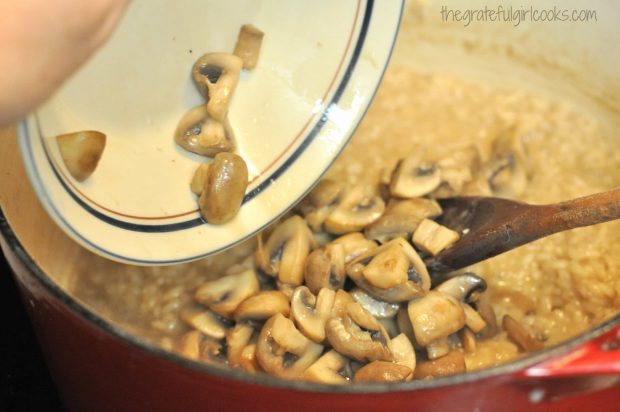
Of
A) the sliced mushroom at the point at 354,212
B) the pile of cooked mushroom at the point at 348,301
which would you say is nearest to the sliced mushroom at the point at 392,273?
the pile of cooked mushroom at the point at 348,301

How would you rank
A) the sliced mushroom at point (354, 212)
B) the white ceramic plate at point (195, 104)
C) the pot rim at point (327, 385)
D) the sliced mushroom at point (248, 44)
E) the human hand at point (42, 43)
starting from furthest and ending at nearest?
the sliced mushroom at point (354, 212) < the sliced mushroom at point (248, 44) < the white ceramic plate at point (195, 104) < the pot rim at point (327, 385) < the human hand at point (42, 43)

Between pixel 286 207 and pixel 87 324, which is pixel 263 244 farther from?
pixel 87 324

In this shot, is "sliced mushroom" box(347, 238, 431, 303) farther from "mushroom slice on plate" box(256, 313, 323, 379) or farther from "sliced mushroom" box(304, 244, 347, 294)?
"mushroom slice on plate" box(256, 313, 323, 379)

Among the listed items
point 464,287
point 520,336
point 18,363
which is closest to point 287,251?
point 464,287

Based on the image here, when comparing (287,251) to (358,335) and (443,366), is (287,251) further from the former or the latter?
(443,366)

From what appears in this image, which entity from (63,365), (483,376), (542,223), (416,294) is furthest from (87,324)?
(542,223)

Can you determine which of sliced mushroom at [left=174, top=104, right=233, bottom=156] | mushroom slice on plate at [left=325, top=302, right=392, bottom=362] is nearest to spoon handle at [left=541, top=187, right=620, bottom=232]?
mushroom slice on plate at [left=325, top=302, right=392, bottom=362]

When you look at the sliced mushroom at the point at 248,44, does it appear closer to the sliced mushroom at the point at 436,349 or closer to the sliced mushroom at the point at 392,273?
the sliced mushroom at the point at 392,273
